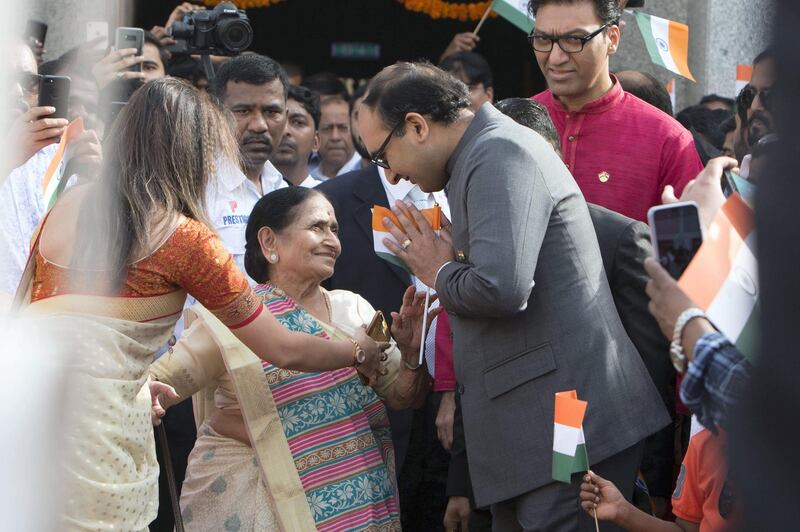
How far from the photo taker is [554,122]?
3508 millimetres

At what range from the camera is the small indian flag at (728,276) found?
1.35 metres

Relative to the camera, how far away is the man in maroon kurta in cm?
333

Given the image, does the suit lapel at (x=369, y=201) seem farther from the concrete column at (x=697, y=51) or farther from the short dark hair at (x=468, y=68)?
the concrete column at (x=697, y=51)

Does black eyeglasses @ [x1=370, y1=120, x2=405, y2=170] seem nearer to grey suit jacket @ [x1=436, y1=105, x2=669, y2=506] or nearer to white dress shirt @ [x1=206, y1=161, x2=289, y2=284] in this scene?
grey suit jacket @ [x1=436, y1=105, x2=669, y2=506]

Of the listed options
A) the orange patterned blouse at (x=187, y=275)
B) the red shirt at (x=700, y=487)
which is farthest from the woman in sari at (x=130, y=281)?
the red shirt at (x=700, y=487)

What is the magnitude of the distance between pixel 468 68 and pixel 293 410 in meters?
2.69

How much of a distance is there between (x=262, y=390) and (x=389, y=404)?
0.41 meters

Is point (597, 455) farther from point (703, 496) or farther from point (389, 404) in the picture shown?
point (389, 404)

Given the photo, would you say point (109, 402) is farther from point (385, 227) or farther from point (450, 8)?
point (450, 8)

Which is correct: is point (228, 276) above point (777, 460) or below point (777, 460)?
below

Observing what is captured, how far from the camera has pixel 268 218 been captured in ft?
11.2

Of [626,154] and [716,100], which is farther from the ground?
[626,154]

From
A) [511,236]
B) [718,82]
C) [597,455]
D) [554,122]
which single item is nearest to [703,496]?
[597,455]

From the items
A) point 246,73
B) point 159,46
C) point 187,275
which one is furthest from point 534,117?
point 159,46
